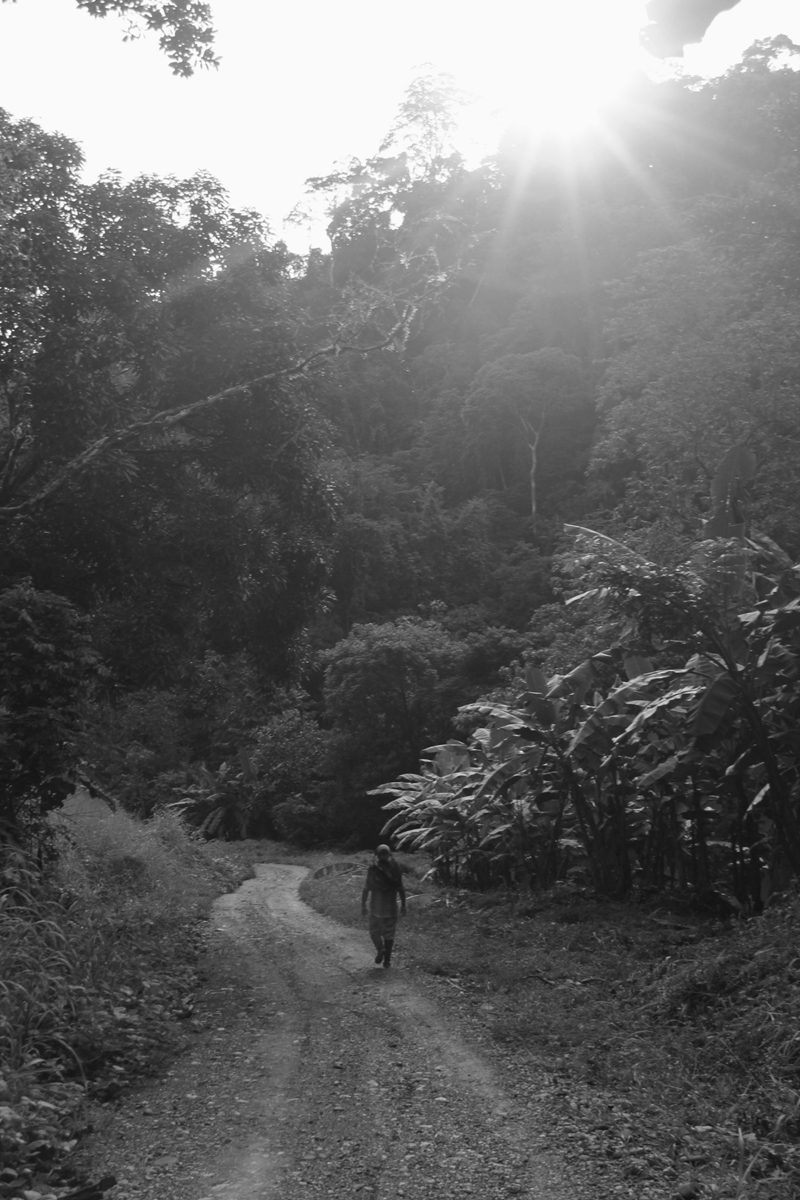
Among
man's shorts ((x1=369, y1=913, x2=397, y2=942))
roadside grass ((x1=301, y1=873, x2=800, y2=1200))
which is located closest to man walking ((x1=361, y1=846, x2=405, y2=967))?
man's shorts ((x1=369, y1=913, x2=397, y2=942))

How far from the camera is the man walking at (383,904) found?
10.3 meters

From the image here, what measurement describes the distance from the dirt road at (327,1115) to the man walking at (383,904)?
109 centimetres

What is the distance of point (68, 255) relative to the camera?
1084 cm

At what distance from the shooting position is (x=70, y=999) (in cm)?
697

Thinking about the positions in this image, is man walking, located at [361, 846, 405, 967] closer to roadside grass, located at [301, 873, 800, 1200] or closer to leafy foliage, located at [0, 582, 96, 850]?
roadside grass, located at [301, 873, 800, 1200]

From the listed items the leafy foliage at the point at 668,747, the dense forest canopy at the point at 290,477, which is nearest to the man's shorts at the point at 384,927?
the leafy foliage at the point at 668,747

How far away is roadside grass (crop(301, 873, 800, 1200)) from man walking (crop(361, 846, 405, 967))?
0.38 m

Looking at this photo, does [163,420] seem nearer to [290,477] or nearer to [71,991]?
[290,477]

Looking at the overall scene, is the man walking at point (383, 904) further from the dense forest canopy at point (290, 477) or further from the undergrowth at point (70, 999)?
the dense forest canopy at point (290, 477)


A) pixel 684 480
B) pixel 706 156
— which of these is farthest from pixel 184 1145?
pixel 706 156

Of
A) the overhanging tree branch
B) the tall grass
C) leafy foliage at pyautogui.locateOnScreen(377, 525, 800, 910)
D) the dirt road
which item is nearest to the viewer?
the dirt road

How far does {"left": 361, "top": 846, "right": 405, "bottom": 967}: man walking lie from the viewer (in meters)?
10.3

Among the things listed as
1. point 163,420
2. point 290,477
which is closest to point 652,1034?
point 290,477

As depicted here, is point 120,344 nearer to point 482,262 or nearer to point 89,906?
point 89,906
